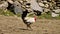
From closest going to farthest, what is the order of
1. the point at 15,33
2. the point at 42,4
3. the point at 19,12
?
the point at 15,33, the point at 19,12, the point at 42,4

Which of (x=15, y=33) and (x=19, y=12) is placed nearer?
(x=15, y=33)

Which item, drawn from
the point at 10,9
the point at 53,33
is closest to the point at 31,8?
the point at 10,9

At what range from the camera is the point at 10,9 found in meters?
19.3

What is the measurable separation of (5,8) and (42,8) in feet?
10.0

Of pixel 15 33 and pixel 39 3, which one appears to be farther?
pixel 39 3

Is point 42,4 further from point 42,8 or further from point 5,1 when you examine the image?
point 5,1

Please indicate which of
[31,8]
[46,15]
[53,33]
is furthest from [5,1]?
[53,33]

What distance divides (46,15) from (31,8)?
1469 millimetres

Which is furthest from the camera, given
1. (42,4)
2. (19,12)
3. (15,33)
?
(42,4)

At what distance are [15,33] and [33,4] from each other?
943cm

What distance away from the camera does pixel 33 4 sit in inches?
785

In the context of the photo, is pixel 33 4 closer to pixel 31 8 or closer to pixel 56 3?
pixel 31 8

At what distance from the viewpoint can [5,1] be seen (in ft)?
65.3

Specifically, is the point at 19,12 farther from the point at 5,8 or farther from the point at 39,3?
the point at 39,3
